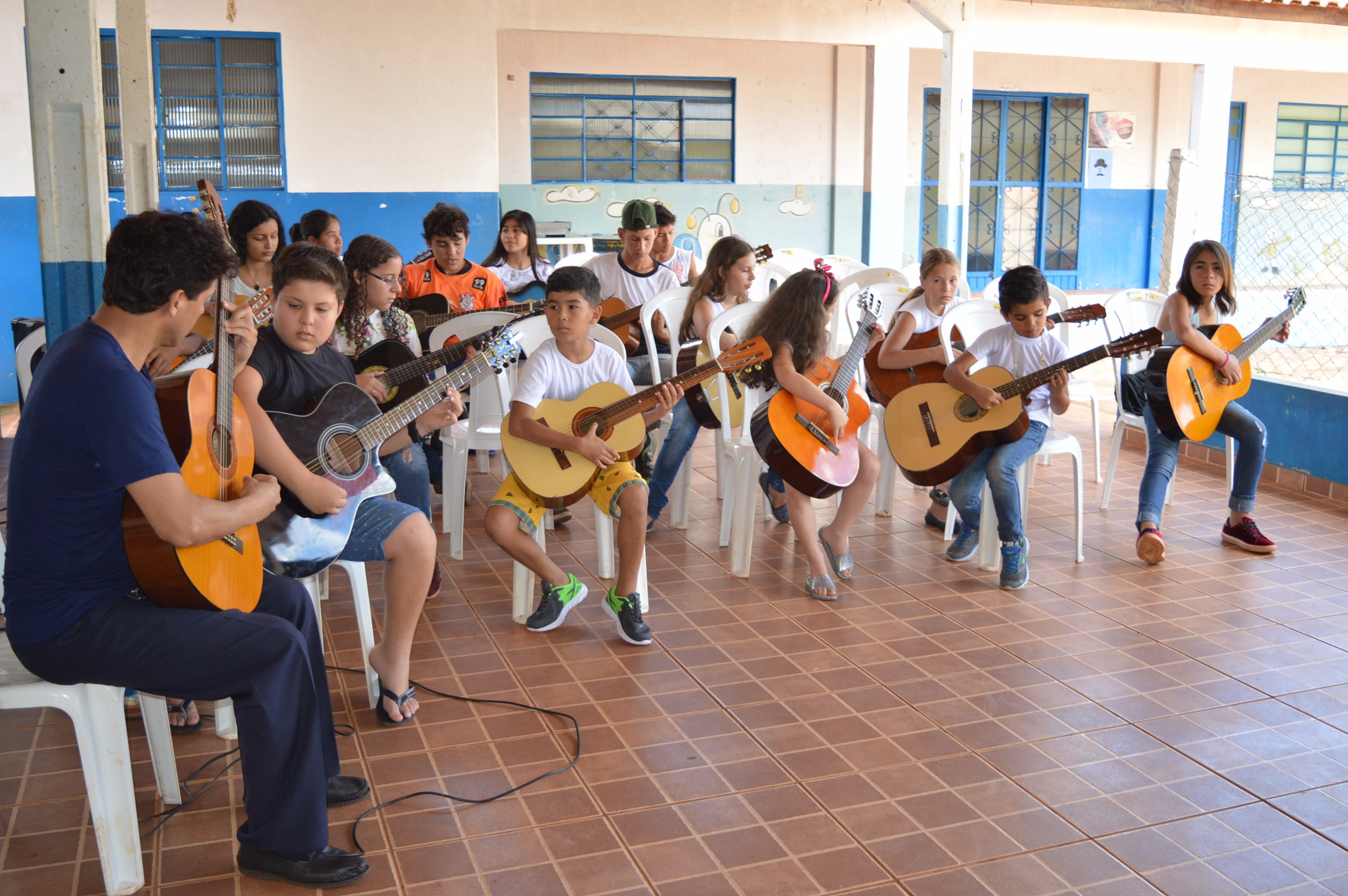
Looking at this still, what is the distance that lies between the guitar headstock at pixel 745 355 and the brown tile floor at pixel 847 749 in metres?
0.87

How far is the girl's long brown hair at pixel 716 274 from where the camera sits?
4848 mm

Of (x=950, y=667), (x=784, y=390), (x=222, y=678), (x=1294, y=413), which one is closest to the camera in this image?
(x=222, y=678)

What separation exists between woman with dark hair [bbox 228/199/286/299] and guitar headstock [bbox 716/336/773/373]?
1.82 meters

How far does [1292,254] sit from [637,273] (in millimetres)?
11273

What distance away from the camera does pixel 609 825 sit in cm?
258

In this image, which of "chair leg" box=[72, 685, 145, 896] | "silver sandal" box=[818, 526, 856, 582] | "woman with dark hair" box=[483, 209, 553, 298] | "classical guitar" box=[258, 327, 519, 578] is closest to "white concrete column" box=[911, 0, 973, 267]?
"woman with dark hair" box=[483, 209, 553, 298]

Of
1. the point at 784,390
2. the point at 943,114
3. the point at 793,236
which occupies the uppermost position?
the point at 943,114

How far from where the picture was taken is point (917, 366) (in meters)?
4.80

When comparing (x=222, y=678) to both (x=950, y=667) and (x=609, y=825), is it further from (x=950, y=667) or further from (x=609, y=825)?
(x=950, y=667)

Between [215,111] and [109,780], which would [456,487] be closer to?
[109,780]

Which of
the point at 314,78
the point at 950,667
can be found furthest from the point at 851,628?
the point at 314,78

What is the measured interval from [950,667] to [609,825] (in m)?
1.36

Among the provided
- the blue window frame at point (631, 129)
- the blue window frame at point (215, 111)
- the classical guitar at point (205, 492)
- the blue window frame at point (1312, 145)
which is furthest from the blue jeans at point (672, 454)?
the blue window frame at point (1312, 145)

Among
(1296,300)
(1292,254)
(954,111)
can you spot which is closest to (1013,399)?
(1296,300)
